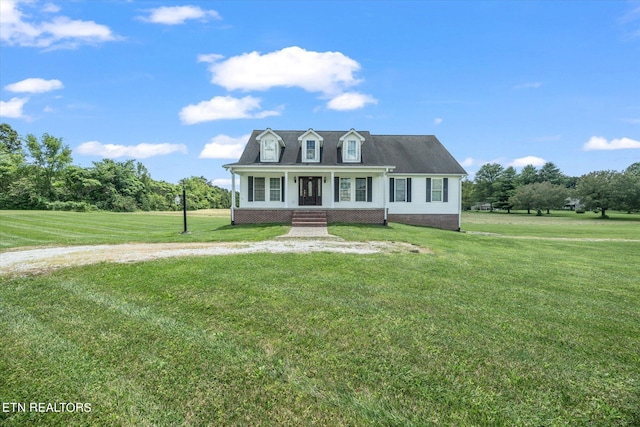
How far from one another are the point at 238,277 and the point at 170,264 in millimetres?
1977

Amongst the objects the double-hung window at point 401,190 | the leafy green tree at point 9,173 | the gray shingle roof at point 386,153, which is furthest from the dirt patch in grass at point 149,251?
the leafy green tree at point 9,173

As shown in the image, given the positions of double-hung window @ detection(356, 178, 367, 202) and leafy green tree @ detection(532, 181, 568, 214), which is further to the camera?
leafy green tree @ detection(532, 181, 568, 214)

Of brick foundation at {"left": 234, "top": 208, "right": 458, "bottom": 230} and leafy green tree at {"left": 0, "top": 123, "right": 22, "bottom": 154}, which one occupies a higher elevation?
leafy green tree at {"left": 0, "top": 123, "right": 22, "bottom": 154}

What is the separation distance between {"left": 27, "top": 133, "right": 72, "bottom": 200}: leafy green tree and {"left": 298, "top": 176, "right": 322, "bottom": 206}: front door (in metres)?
35.6

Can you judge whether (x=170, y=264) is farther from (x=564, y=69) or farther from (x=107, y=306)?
(x=564, y=69)

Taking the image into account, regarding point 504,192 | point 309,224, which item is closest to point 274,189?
point 309,224

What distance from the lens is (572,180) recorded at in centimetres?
9244

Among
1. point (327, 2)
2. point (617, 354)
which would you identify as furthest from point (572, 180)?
point (617, 354)

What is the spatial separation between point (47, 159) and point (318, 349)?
162ft

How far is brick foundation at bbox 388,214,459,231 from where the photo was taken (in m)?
20.0

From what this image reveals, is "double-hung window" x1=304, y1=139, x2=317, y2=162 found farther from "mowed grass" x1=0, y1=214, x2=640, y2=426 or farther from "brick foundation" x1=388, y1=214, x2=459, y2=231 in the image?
"mowed grass" x1=0, y1=214, x2=640, y2=426

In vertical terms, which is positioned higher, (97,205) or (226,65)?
(226,65)

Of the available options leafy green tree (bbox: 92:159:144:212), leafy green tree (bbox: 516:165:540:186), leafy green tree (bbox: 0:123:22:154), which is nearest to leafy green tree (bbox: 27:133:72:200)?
leafy green tree (bbox: 92:159:144:212)

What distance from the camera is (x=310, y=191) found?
19000 millimetres
